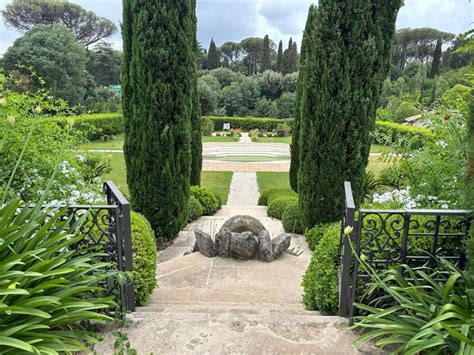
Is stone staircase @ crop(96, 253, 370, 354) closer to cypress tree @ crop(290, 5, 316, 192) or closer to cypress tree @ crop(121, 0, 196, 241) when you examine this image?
cypress tree @ crop(121, 0, 196, 241)

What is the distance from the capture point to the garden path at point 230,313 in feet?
6.66

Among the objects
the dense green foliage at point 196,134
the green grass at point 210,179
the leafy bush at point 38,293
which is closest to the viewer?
the leafy bush at point 38,293

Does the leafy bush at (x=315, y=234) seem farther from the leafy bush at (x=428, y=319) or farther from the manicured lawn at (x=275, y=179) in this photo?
the manicured lawn at (x=275, y=179)

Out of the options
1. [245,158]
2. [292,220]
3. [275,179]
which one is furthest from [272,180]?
[292,220]

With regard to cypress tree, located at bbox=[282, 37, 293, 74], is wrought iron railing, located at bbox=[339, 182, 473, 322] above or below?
below

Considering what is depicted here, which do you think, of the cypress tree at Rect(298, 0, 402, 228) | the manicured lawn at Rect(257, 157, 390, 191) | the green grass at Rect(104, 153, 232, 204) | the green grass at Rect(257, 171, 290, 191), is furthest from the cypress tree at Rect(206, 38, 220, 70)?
the cypress tree at Rect(298, 0, 402, 228)

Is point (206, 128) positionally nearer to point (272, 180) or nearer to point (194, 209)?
point (272, 180)

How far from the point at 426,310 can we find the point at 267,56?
47.8 m

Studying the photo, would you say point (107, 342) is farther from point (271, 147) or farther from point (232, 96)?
point (232, 96)

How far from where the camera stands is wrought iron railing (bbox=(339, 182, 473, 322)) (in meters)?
2.17

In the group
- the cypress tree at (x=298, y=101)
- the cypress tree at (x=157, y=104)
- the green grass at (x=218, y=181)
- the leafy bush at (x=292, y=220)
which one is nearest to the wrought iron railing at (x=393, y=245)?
the cypress tree at (x=157, y=104)

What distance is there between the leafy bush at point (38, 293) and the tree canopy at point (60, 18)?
1939 inches

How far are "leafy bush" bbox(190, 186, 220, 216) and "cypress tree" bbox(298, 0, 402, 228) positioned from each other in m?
3.15

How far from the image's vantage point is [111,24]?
48656 mm
